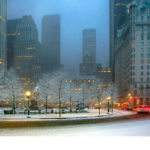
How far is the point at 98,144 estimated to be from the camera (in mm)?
5164

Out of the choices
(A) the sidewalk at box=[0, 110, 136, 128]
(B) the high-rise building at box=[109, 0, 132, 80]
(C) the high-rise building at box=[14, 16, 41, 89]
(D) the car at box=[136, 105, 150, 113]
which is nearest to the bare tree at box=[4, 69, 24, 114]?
(C) the high-rise building at box=[14, 16, 41, 89]

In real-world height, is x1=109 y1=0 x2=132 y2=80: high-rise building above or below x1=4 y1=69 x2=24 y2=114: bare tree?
above

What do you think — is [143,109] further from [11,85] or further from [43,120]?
[11,85]

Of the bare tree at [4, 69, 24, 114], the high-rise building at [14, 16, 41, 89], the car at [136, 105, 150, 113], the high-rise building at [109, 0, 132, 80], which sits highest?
the high-rise building at [109, 0, 132, 80]

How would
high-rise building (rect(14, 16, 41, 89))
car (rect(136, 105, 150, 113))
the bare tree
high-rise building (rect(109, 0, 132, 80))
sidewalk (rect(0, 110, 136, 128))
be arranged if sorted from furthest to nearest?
the bare tree
car (rect(136, 105, 150, 113))
high-rise building (rect(14, 16, 41, 89))
high-rise building (rect(109, 0, 132, 80))
sidewalk (rect(0, 110, 136, 128))

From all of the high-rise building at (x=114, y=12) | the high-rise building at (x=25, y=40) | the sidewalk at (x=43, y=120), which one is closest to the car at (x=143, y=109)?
the sidewalk at (x=43, y=120)

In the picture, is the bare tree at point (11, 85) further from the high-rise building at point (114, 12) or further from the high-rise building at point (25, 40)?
the high-rise building at point (114, 12)

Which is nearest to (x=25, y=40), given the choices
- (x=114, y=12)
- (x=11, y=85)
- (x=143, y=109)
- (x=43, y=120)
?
(x=43, y=120)

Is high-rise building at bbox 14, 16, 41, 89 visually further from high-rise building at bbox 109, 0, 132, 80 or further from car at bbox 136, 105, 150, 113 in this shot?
car at bbox 136, 105, 150, 113

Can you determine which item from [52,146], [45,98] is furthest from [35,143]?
[45,98]

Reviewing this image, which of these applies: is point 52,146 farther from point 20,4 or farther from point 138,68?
point 138,68

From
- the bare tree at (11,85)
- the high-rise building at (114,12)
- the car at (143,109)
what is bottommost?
the car at (143,109)

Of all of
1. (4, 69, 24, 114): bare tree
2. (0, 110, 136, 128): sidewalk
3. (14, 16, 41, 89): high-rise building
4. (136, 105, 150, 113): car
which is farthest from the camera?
(4, 69, 24, 114): bare tree

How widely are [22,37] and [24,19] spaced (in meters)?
0.82
